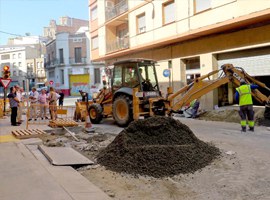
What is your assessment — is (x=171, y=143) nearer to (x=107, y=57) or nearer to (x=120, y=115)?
(x=120, y=115)

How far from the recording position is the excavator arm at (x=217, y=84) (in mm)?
11297

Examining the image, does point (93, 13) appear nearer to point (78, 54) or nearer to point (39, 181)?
point (78, 54)

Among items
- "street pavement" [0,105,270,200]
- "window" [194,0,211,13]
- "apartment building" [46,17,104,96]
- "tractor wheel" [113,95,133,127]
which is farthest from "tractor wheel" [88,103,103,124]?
"apartment building" [46,17,104,96]

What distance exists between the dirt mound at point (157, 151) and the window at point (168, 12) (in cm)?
1298

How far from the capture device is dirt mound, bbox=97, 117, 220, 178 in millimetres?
6398

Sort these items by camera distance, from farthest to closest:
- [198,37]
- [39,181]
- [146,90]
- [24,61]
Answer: [24,61], [198,37], [146,90], [39,181]

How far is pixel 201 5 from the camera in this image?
17.5 metres

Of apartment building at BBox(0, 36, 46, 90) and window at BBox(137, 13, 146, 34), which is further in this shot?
apartment building at BBox(0, 36, 46, 90)

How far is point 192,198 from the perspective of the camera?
5.04 meters

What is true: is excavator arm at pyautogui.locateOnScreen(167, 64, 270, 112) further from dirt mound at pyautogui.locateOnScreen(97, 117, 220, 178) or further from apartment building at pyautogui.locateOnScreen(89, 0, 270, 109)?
dirt mound at pyautogui.locateOnScreen(97, 117, 220, 178)

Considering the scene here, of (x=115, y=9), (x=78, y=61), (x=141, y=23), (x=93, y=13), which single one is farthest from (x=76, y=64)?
(x=141, y=23)

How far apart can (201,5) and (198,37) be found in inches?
68.1

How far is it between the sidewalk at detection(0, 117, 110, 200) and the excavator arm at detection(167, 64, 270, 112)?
5885 mm

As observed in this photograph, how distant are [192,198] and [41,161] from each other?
3.74m
